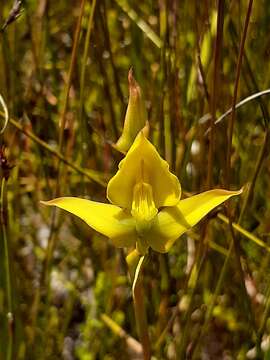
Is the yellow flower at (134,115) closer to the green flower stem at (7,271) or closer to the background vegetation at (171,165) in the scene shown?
the green flower stem at (7,271)

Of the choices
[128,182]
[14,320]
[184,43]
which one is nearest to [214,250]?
[184,43]

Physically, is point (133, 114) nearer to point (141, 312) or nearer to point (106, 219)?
point (106, 219)

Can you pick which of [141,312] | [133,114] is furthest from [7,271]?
[133,114]

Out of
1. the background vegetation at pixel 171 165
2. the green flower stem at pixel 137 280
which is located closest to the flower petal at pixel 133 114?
the green flower stem at pixel 137 280

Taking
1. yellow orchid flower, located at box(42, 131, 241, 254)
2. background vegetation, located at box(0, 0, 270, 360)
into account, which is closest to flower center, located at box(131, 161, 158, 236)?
yellow orchid flower, located at box(42, 131, 241, 254)

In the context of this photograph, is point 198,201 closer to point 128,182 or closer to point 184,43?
point 128,182

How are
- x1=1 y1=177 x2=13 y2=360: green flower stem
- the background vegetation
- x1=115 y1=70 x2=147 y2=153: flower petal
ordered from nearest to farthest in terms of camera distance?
x1=115 y1=70 x2=147 y2=153: flower petal → x1=1 y1=177 x2=13 y2=360: green flower stem → the background vegetation

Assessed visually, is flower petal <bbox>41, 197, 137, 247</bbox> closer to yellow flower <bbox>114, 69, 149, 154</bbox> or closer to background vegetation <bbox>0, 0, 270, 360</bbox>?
yellow flower <bbox>114, 69, 149, 154</bbox>
